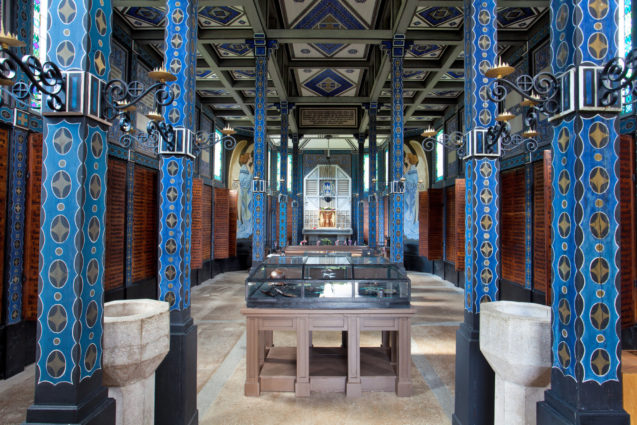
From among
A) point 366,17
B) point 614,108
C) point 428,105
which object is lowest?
point 614,108

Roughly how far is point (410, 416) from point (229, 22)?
9589mm

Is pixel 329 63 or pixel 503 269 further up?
pixel 329 63

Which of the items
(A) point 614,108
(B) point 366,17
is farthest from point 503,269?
(A) point 614,108

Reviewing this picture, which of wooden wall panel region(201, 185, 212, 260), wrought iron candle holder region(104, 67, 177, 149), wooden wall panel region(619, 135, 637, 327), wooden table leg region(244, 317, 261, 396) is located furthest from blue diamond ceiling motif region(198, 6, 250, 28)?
wooden wall panel region(619, 135, 637, 327)

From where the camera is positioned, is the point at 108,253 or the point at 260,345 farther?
the point at 108,253

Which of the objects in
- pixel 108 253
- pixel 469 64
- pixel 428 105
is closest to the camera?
pixel 469 64

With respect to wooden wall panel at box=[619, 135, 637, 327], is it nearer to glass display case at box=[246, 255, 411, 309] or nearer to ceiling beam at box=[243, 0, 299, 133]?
glass display case at box=[246, 255, 411, 309]

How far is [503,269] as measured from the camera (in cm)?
987

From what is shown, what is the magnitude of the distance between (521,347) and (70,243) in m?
3.18

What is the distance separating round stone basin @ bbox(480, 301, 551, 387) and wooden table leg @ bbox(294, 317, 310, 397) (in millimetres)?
2386

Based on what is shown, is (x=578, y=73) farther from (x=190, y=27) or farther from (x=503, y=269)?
(x=503, y=269)

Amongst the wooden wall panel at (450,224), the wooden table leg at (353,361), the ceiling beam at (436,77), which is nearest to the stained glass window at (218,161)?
the ceiling beam at (436,77)

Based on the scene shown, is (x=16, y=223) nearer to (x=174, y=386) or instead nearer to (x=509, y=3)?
(x=174, y=386)

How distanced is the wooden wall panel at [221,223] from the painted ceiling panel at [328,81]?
5504 millimetres
